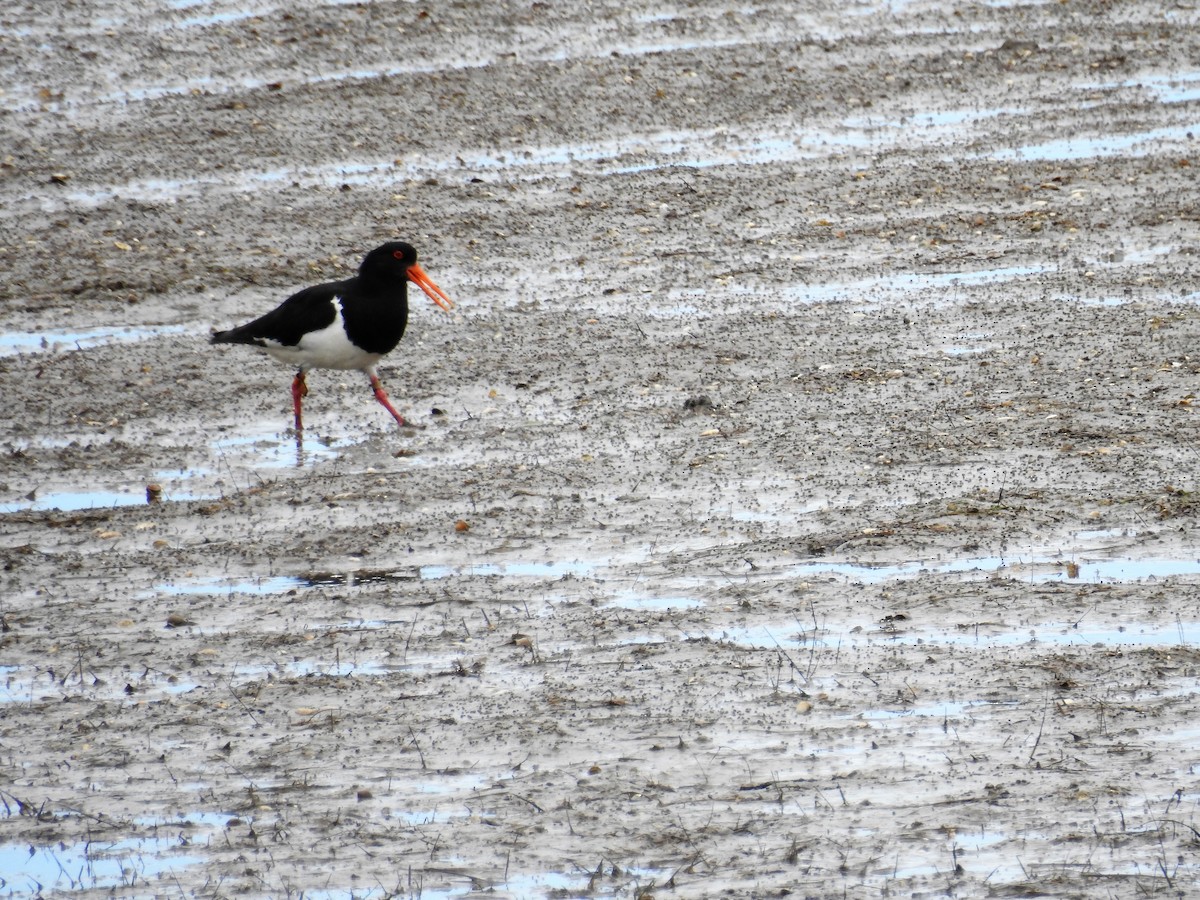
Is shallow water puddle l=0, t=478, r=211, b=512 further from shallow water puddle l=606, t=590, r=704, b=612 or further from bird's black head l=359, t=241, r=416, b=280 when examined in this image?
shallow water puddle l=606, t=590, r=704, b=612

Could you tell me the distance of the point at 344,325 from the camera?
9.38 m

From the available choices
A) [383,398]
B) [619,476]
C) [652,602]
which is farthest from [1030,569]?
[383,398]

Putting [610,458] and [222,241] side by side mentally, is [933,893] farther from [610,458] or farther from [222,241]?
[222,241]

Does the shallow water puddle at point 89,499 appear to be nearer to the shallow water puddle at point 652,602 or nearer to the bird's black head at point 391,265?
the bird's black head at point 391,265

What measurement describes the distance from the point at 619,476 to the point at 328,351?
2182mm

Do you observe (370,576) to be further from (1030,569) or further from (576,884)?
(1030,569)

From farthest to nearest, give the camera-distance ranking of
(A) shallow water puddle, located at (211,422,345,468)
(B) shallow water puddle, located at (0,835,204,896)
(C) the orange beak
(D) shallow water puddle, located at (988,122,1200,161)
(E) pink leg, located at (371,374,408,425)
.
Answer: (D) shallow water puddle, located at (988,122,1200,161), (C) the orange beak, (E) pink leg, located at (371,374,408,425), (A) shallow water puddle, located at (211,422,345,468), (B) shallow water puddle, located at (0,835,204,896)

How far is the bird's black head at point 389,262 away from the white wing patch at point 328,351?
0.31 metres

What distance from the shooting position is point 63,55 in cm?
1659

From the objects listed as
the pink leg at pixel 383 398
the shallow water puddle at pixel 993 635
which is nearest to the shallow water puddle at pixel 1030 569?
the shallow water puddle at pixel 993 635

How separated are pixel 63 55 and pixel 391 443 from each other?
9438mm

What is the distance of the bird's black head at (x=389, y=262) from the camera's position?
9805 millimetres

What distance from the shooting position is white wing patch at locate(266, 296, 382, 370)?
30.8ft

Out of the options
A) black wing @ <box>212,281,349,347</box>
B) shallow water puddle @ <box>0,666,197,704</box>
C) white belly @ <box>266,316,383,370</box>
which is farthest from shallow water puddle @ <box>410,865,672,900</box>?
black wing @ <box>212,281,349,347</box>
